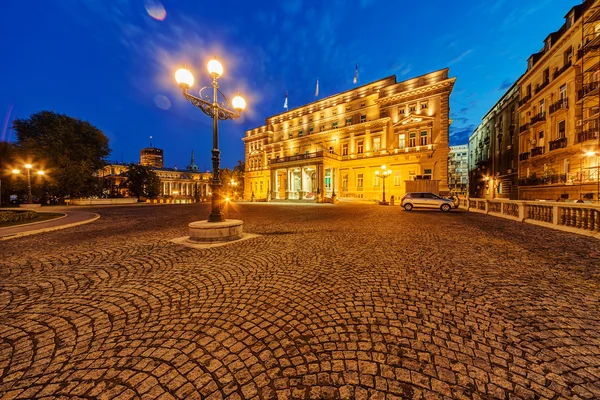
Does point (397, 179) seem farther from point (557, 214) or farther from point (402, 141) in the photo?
point (557, 214)

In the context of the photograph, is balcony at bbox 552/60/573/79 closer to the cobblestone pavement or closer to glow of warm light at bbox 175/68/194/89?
the cobblestone pavement

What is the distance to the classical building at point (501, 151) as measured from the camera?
30641mm

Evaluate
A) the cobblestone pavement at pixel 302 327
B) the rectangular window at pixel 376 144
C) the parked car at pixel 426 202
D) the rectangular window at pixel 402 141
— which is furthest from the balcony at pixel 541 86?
the cobblestone pavement at pixel 302 327

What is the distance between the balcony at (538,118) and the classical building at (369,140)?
8.28m

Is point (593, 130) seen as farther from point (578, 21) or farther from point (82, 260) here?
point (82, 260)

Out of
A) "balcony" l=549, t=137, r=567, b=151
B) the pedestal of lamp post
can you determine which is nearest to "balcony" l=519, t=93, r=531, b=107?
"balcony" l=549, t=137, r=567, b=151

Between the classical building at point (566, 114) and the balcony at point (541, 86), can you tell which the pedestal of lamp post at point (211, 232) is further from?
the balcony at point (541, 86)

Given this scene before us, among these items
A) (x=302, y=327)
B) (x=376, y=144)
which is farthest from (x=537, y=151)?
(x=302, y=327)

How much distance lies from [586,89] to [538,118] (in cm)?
618

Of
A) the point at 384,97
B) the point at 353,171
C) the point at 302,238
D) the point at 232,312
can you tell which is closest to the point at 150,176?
the point at 353,171

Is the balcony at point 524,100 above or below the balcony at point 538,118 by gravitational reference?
above

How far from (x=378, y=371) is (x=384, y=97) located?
120 feet

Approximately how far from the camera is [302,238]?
24.1ft

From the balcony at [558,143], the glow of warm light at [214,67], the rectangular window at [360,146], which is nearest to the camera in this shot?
the glow of warm light at [214,67]
